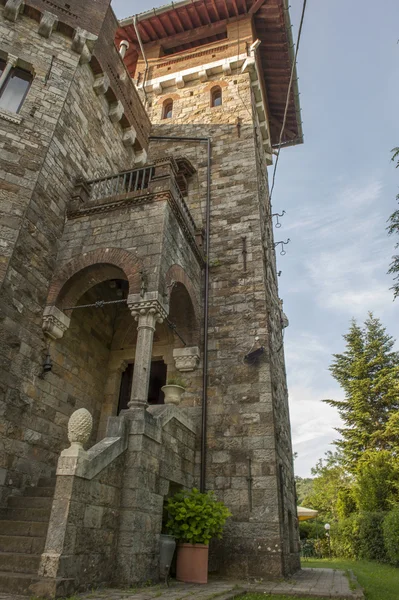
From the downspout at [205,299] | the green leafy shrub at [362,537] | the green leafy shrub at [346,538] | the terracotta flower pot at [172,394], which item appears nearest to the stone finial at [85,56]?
the downspout at [205,299]

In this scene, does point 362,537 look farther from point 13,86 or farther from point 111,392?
point 13,86

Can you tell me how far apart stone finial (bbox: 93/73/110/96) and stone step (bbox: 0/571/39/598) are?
34.4 ft

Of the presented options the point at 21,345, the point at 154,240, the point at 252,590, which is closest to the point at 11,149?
the point at 154,240

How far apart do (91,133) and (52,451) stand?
24.2 feet

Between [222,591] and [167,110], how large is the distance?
14.7 m

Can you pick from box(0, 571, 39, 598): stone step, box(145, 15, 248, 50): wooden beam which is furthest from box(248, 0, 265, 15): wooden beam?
box(0, 571, 39, 598): stone step

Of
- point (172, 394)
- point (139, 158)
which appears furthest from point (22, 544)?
point (139, 158)

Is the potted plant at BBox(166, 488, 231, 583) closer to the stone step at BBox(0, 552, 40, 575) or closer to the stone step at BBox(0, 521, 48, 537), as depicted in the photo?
the stone step at BBox(0, 521, 48, 537)

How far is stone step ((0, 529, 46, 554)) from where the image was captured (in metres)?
4.74

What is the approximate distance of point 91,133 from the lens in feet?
33.8

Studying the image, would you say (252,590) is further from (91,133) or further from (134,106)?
(134,106)

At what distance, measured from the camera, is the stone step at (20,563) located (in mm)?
4398

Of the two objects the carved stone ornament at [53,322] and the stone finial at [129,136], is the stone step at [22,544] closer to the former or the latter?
the carved stone ornament at [53,322]

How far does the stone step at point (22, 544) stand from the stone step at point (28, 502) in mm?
734
